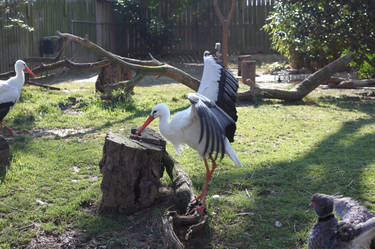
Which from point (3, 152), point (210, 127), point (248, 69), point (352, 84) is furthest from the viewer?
point (352, 84)

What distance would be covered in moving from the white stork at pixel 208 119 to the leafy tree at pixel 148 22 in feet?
44.3

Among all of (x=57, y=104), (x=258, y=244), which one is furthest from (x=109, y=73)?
(x=258, y=244)

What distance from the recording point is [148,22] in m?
18.1

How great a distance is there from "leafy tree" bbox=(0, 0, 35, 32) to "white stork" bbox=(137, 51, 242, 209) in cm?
808

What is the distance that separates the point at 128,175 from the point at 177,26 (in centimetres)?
1669

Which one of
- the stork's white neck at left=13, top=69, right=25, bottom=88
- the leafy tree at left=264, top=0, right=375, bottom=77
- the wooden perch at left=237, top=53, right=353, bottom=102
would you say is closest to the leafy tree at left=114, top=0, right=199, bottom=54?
the leafy tree at left=264, top=0, right=375, bottom=77

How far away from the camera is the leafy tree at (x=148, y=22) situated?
17.9 meters

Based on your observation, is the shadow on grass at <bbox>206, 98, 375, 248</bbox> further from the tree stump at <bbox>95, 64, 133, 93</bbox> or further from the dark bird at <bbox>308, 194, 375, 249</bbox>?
the tree stump at <bbox>95, 64, 133, 93</bbox>

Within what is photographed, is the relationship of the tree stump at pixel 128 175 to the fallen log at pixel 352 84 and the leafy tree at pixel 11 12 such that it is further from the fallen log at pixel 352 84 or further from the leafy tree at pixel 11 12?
the leafy tree at pixel 11 12

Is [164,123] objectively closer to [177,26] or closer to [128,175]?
[128,175]

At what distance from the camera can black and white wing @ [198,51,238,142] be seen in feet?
14.7

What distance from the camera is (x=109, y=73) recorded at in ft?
31.7

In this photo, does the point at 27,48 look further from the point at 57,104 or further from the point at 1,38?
the point at 57,104

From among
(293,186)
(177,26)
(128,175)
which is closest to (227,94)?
(293,186)
